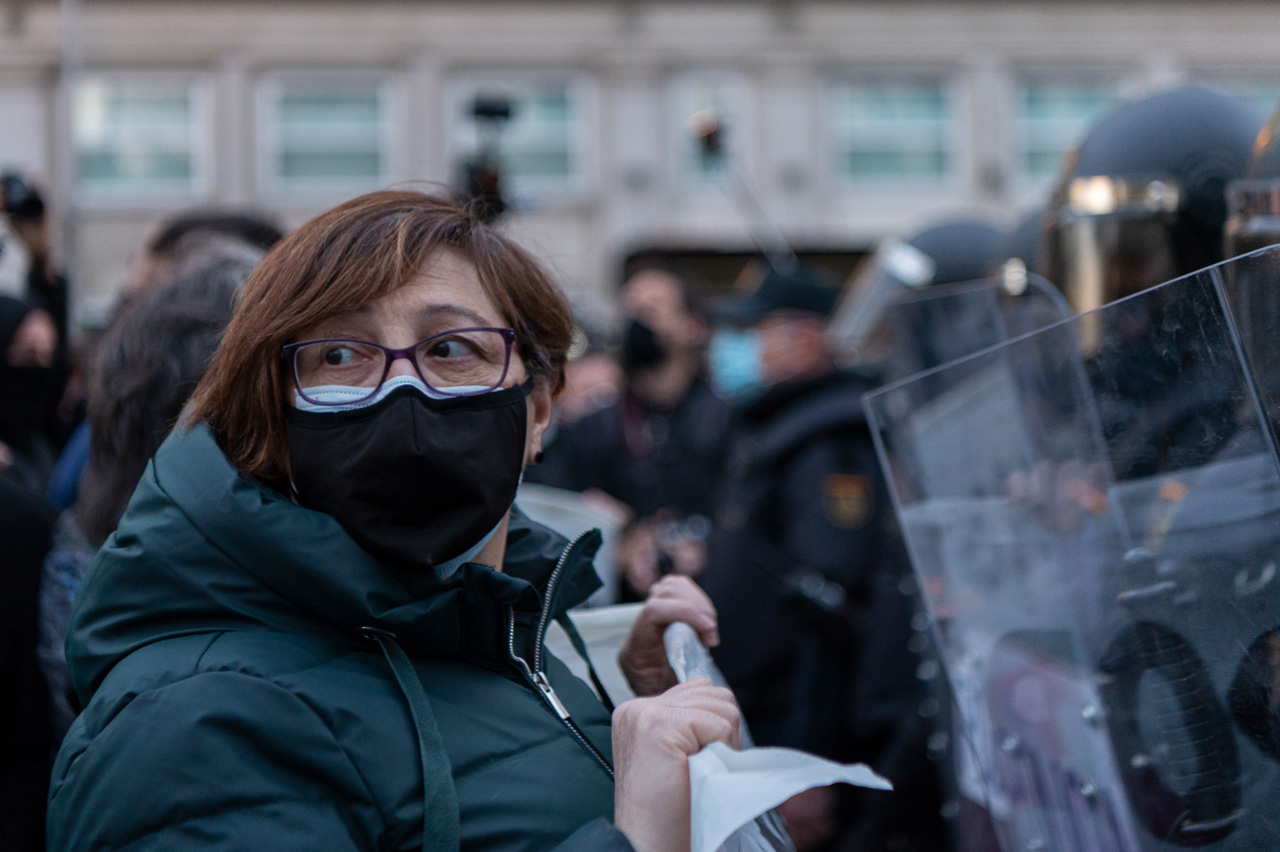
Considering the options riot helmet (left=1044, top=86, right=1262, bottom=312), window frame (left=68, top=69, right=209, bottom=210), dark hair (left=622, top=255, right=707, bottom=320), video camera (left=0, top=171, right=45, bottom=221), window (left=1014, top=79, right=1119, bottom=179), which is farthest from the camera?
window (left=1014, top=79, right=1119, bottom=179)

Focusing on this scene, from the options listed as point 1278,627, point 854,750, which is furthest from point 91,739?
point 854,750

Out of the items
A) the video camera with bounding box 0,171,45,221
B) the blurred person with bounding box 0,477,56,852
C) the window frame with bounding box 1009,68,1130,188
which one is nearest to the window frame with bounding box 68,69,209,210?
the window frame with bounding box 1009,68,1130,188

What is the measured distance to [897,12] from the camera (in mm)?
14805

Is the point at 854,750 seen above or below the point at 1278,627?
below

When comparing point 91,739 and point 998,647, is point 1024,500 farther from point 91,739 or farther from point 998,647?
point 91,739

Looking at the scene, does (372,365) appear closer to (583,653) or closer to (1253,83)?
(583,653)

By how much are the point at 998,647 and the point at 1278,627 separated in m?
0.70

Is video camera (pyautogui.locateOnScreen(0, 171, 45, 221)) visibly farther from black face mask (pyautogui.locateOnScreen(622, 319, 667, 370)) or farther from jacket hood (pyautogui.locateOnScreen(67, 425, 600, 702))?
jacket hood (pyautogui.locateOnScreen(67, 425, 600, 702))

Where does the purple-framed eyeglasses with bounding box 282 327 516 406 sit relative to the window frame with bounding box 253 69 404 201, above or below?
below

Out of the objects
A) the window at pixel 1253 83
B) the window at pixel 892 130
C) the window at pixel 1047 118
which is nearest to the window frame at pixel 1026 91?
the window at pixel 1047 118

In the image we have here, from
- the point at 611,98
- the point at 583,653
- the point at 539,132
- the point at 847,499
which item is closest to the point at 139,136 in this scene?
the point at 539,132

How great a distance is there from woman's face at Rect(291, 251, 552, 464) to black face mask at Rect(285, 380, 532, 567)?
8cm

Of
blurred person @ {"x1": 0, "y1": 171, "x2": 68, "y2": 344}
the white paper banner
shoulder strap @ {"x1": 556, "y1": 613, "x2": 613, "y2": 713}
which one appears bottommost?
shoulder strap @ {"x1": 556, "y1": 613, "x2": 613, "y2": 713}

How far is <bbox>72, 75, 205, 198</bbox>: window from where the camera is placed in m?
14.7
